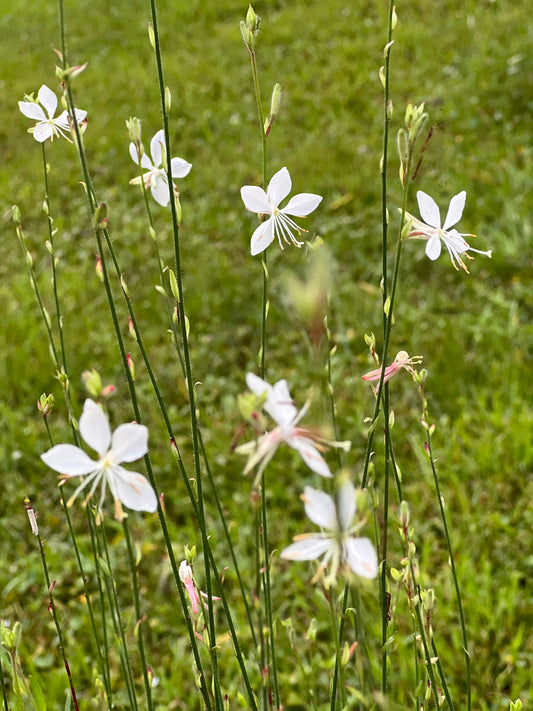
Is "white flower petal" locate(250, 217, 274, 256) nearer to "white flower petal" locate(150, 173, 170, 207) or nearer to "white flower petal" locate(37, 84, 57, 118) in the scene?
"white flower petal" locate(150, 173, 170, 207)

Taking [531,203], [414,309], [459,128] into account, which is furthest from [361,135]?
[414,309]

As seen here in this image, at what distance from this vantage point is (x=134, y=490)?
526 mm

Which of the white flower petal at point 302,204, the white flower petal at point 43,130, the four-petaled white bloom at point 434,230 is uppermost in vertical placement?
the white flower petal at point 43,130

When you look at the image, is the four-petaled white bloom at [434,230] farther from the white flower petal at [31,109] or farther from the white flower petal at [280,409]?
the white flower petal at [31,109]

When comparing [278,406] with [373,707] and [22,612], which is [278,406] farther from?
[22,612]

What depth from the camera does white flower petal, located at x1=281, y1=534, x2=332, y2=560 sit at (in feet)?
1.63

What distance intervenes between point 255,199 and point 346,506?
16.4 inches

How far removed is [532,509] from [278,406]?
1.81 m

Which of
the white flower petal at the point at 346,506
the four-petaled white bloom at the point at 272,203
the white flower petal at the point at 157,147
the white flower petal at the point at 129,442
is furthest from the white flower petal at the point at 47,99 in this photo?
the white flower petal at the point at 346,506

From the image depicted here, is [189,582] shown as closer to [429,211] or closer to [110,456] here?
[110,456]

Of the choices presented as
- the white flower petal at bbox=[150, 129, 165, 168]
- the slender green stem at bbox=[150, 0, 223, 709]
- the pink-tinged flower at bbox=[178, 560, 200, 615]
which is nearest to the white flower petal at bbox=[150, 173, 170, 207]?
the white flower petal at bbox=[150, 129, 165, 168]

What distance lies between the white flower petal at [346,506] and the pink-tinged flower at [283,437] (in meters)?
0.01

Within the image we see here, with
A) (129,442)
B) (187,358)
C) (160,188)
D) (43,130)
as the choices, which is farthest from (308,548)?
(43,130)

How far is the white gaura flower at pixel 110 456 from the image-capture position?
0.51m
